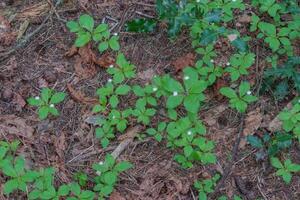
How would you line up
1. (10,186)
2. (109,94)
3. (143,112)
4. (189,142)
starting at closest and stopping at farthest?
(10,186) < (189,142) < (143,112) < (109,94)

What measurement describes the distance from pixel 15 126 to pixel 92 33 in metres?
0.85

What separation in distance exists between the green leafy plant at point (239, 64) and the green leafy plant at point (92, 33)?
31.6 inches

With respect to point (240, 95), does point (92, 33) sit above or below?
above

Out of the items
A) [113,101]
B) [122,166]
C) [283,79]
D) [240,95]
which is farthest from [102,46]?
[283,79]

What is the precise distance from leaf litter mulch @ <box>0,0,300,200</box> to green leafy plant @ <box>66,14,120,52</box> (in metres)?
0.11

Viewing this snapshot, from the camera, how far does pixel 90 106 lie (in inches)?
133

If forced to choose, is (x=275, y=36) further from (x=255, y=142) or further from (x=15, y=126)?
(x=15, y=126)

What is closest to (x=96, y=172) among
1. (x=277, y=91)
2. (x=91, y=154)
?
(x=91, y=154)

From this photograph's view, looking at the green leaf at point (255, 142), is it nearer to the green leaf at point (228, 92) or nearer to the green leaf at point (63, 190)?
the green leaf at point (228, 92)

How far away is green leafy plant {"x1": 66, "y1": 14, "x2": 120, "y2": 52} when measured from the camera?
347 centimetres

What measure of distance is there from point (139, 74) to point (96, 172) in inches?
31.4

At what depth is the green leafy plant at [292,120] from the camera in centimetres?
314

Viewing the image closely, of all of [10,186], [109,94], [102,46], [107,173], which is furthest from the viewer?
[102,46]

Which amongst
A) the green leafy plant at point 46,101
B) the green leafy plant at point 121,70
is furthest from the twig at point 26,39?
the green leafy plant at point 121,70
